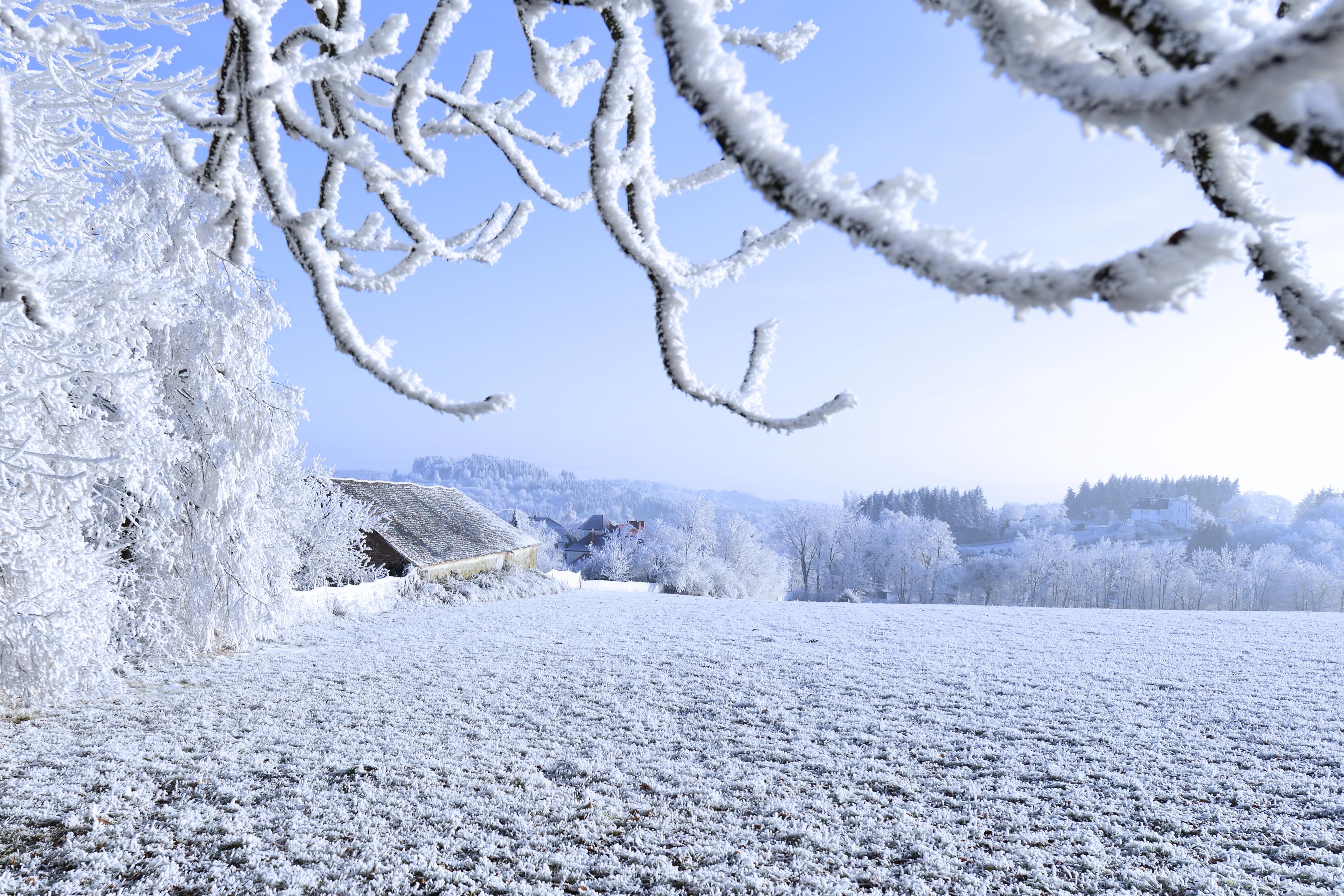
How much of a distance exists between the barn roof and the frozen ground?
29.0 feet

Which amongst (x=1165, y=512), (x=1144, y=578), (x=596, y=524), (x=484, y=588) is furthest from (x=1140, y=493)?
(x=484, y=588)

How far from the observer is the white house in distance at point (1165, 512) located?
92188 millimetres

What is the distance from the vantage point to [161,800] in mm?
5855

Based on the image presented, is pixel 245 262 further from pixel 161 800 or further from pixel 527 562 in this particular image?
pixel 527 562

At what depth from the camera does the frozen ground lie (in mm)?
4941

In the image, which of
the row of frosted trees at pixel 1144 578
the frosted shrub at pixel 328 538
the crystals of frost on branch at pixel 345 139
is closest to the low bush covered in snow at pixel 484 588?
the frosted shrub at pixel 328 538

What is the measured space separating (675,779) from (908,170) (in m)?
6.85

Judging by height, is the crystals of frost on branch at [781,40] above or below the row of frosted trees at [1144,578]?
above

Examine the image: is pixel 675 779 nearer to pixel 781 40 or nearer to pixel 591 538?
pixel 781 40

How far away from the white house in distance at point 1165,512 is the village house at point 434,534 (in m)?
95.4

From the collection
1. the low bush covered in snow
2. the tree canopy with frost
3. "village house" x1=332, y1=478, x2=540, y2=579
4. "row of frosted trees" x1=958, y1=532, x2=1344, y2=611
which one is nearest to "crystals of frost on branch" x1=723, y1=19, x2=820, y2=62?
the tree canopy with frost

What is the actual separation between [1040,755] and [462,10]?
8701 mm

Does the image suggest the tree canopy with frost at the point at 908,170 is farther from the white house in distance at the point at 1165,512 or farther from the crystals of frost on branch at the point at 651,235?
the white house in distance at the point at 1165,512

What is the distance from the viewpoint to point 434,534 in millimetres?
23000
